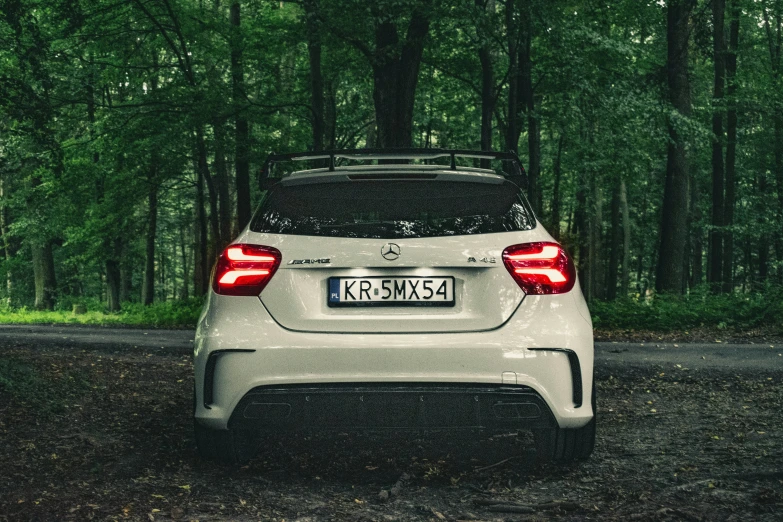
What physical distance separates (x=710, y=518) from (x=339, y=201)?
227 centimetres

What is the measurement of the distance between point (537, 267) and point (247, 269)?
1.43 metres

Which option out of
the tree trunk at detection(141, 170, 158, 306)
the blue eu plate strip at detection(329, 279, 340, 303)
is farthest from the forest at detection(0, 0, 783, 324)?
the blue eu plate strip at detection(329, 279, 340, 303)

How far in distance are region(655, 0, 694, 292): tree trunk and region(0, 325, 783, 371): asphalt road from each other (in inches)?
317

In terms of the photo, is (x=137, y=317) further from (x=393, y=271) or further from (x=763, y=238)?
(x=763, y=238)

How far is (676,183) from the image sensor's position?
2025 centimetres

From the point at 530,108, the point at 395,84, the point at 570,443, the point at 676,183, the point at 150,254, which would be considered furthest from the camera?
the point at 150,254

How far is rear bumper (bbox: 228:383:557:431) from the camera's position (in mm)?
4148

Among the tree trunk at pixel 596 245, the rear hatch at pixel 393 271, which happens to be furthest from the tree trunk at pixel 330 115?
the rear hatch at pixel 393 271

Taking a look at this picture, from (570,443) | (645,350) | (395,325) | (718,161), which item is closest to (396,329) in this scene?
(395,325)

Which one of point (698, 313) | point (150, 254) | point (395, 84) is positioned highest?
point (395, 84)

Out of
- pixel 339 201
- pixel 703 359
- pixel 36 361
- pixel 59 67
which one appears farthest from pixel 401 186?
pixel 59 67

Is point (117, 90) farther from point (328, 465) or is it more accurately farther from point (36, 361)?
point (328, 465)

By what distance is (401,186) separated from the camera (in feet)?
14.7

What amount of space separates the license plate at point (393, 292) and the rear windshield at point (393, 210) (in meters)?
0.23
